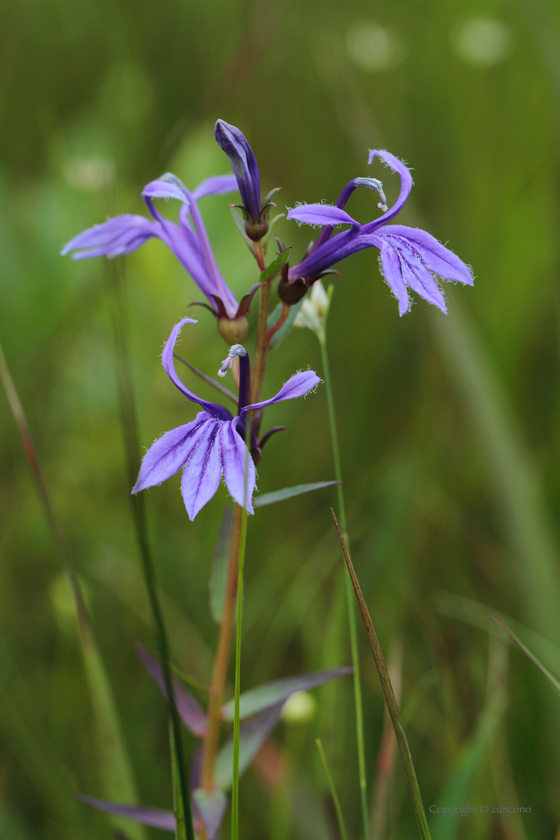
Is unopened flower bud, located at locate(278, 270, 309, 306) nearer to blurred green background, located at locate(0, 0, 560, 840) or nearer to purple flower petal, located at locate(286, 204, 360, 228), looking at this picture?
purple flower petal, located at locate(286, 204, 360, 228)

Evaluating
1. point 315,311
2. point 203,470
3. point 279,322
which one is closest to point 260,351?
point 279,322

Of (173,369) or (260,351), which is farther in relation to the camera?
(260,351)

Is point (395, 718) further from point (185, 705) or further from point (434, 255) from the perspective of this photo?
point (434, 255)

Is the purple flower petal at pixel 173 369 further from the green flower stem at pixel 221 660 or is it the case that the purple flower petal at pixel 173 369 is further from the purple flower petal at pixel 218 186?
the purple flower petal at pixel 218 186

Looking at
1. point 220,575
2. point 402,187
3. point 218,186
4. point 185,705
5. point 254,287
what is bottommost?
point 185,705

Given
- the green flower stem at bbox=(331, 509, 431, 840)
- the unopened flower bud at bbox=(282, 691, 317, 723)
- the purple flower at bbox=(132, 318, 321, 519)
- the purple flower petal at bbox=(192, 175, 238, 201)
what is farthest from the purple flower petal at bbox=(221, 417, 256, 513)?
the unopened flower bud at bbox=(282, 691, 317, 723)

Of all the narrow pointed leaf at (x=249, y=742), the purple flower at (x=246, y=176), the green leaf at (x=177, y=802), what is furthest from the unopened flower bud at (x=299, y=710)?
the purple flower at (x=246, y=176)
